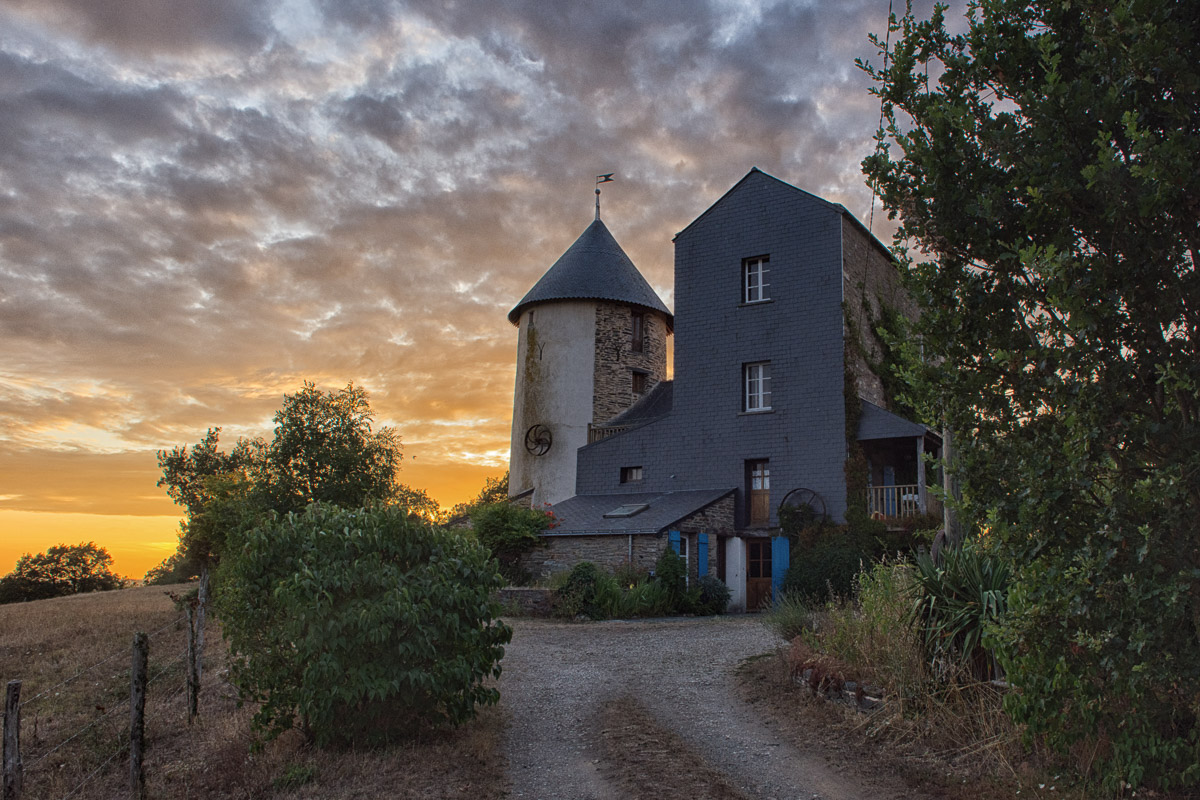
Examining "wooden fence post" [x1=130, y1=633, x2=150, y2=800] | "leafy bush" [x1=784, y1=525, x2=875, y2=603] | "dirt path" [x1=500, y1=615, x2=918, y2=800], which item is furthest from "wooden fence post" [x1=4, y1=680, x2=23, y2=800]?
"leafy bush" [x1=784, y1=525, x2=875, y2=603]

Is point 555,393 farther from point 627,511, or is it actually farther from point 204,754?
point 204,754

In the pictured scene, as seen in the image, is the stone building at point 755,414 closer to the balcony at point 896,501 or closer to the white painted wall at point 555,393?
the balcony at point 896,501

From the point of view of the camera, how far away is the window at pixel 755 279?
24562mm

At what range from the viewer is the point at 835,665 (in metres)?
8.53

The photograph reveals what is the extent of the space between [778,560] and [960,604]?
15.1 meters

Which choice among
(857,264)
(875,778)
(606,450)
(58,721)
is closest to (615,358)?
(606,450)

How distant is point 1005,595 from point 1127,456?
2.08m

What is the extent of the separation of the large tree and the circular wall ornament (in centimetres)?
2339

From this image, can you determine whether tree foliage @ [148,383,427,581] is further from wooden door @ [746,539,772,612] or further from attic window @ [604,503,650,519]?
wooden door @ [746,539,772,612]

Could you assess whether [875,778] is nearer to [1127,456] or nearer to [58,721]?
[1127,456]

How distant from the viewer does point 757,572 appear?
2325cm

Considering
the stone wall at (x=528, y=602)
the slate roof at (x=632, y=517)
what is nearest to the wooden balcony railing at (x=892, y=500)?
the slate roof at (x=632, y=517)

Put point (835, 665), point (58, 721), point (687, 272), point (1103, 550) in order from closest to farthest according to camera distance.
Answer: point (1103, 550)
point (835, 665)
point (58, 721)
point (687, 272)

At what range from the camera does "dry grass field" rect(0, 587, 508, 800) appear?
657 cm
